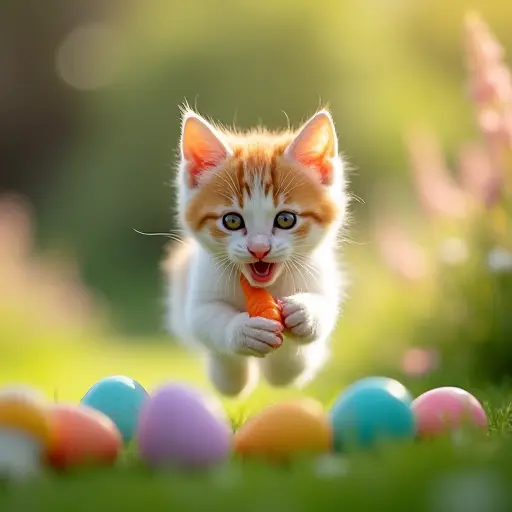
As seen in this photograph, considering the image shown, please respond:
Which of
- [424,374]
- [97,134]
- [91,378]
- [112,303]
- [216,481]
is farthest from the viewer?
[97,134]

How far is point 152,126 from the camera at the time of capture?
922cm

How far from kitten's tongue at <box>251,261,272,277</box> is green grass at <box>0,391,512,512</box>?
752 millimetres

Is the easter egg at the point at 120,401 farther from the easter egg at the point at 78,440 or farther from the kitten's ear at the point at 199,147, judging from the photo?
the kitten's ear at the point at 199,147

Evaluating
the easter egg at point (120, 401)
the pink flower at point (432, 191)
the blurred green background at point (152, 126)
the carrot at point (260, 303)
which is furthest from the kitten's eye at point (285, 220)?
the blurred green background at point (152, 126)

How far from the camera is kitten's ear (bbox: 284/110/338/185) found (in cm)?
239

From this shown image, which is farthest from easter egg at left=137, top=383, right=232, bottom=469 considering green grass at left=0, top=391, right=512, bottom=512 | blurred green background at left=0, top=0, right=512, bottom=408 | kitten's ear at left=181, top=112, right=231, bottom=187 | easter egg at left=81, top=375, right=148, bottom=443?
blurred green background at left=0, top=0, right=512, bottom=408

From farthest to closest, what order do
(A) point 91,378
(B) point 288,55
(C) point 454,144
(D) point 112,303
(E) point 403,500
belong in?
(B) point 288,55, (C) point 454,144, (D) point 112,303, (A) point 91,378, (E) point 403,500

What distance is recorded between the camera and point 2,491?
1518 millimetres

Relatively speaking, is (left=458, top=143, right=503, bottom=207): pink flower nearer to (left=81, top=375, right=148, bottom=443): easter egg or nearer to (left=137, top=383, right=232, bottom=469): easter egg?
(left=81, top=375, right=148, bottom=443): easter egg

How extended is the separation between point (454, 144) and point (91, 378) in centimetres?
496

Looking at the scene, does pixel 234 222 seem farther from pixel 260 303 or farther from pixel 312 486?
pixel 312 486

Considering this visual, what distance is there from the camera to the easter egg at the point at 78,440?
1702mm

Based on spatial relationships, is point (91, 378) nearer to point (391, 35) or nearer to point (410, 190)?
point (410, 190)

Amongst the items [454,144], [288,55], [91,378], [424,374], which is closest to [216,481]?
[424,374]
